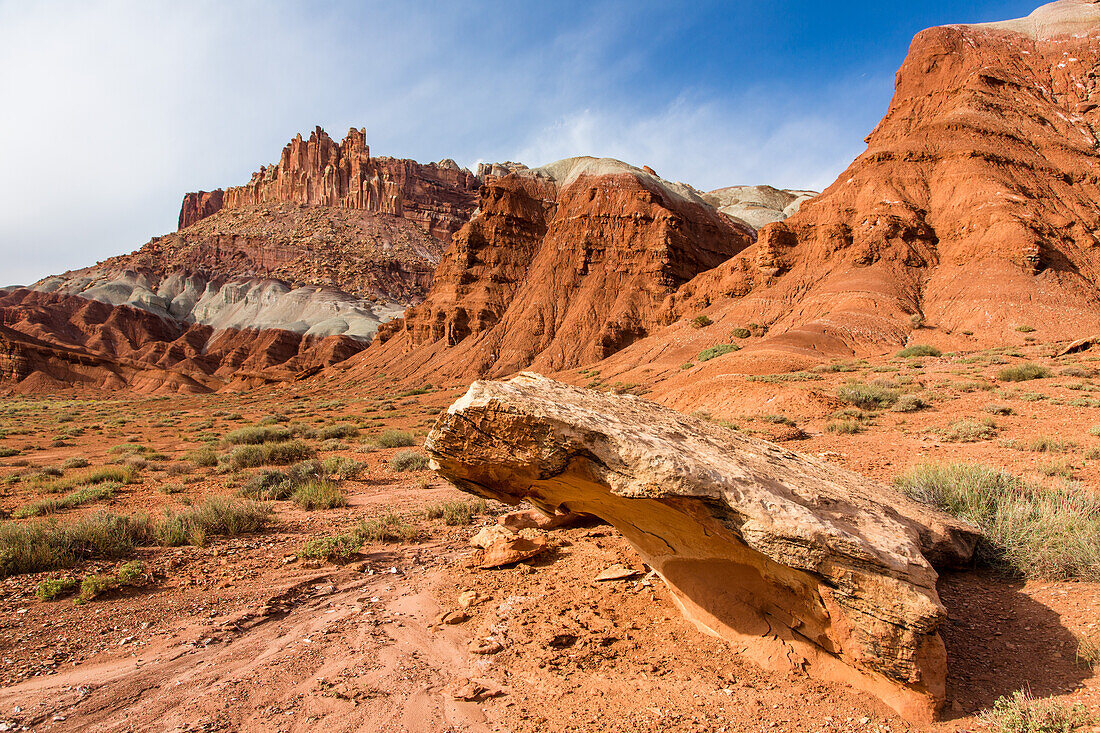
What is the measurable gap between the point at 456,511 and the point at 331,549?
2.20 metres

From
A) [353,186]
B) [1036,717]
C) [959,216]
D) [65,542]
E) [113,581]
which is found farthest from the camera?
[353,186]

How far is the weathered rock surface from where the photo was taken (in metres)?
3.27

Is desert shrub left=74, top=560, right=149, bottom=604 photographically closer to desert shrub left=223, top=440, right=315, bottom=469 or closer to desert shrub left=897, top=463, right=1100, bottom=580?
desert shrub left=223, top=440, right=315, bottom=469

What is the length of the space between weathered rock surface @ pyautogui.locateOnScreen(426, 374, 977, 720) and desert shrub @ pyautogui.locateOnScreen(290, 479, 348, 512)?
19.6 feet

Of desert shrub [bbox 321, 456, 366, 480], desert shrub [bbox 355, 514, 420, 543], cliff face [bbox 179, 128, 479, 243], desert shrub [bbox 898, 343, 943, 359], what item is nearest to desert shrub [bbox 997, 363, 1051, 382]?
desert shrub [bbox 898, 343, 943, 359]

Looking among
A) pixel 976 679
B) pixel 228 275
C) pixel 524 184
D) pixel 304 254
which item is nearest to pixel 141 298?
pixel 228 275

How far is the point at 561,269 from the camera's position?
165ft

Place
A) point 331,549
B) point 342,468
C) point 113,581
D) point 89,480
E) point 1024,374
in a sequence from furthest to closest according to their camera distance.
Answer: point 1024,374
point 89,480
point 342,468
point 331,549
point 113,581

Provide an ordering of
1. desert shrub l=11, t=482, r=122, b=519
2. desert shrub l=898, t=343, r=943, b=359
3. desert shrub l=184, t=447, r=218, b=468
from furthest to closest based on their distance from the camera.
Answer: desert shrub l=898, t=343, r=943, b=359
desert shrub l=184, t=447, r=218, b=468
desert shrub l=11, t=482, r=122, b=519

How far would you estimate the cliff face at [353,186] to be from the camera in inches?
4528

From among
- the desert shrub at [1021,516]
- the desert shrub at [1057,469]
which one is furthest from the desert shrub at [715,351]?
the desert shrub at [1021,516]


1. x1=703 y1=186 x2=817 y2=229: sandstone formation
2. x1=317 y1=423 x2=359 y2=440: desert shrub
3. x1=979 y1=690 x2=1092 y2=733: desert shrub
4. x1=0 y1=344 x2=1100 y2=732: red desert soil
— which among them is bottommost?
x1=317 y1=423 x2=359 y2=440: desert shrub

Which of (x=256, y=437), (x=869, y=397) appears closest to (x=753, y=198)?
(x=869, y=397)

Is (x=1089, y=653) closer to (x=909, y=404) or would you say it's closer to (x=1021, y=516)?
(x=1021, y=516)
